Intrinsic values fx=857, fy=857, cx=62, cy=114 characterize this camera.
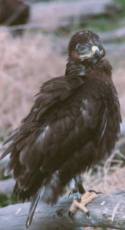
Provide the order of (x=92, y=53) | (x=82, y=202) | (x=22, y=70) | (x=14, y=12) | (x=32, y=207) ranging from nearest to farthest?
(x=32, y=207)
(x=82, y=202)
(x=92, y=53)
(x=22, y=70)
(x=14, y=12)

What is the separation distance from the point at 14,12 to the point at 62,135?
784cm

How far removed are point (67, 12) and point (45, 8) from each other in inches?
13.7

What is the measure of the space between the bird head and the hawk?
0.03 m

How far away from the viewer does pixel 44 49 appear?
11.3 metres

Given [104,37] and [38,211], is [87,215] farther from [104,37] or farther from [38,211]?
[104,37]

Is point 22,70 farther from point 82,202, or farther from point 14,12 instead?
point 82,202

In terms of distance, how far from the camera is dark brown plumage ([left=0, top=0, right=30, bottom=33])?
496 inches

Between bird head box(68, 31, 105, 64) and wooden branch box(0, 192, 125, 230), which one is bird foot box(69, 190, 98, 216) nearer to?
wooden branch box(0, 192, 125, 230)

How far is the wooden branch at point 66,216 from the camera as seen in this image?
4.84 m

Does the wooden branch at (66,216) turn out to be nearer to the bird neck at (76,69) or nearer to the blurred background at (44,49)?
the bird neck at (76,69)

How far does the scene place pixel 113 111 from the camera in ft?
16.9

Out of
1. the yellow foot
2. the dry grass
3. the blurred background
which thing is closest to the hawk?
the yellow foot

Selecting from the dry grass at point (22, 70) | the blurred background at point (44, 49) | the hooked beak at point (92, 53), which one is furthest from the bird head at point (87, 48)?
the dry grass at point (22, 70)

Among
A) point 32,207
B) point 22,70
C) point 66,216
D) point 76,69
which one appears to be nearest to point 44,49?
point 22,70
